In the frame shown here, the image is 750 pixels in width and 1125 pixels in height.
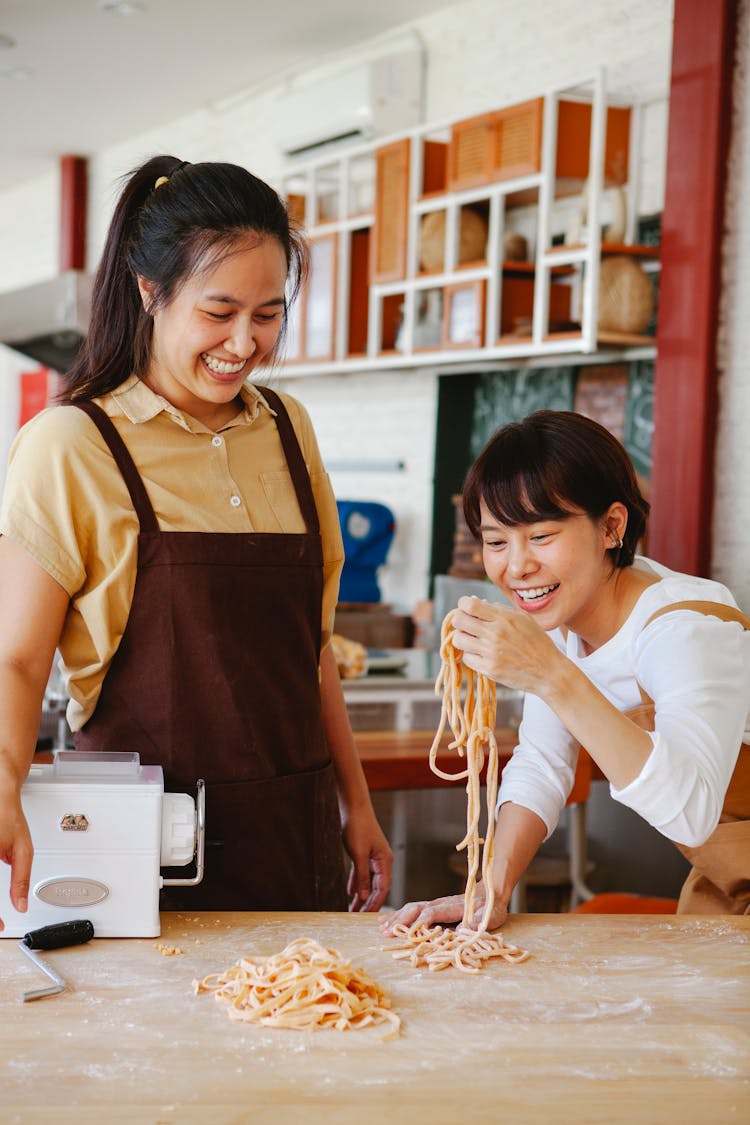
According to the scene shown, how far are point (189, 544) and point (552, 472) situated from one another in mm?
539

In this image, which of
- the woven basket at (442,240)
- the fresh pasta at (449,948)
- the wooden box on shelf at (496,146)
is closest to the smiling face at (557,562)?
the fresh pasta at (449,948)

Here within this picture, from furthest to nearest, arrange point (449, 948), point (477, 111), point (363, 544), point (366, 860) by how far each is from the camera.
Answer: point (363, 544), point (477, 111), point (366, 860), point (449, 948)

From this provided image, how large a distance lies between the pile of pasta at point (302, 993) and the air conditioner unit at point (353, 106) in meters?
5.54

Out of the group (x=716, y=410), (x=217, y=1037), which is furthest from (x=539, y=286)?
(x=217, y=1037)

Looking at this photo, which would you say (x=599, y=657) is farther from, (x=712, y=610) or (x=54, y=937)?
(x=54, y=937)

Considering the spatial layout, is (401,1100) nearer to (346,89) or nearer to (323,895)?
(323,895)

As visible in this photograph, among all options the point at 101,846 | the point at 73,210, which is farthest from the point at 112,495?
the point at 73,210

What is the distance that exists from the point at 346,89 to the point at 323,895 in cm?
568

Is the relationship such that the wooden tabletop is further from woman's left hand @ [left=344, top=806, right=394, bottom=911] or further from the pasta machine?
the pasta machine

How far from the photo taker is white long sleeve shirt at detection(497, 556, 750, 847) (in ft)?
5.24

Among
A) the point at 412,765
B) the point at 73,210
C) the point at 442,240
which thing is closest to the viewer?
the point at 412,765

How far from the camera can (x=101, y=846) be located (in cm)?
164

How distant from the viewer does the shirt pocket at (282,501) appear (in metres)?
1.99

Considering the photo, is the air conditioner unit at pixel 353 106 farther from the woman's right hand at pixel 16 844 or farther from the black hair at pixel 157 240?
the woman's right hand at pixel 16 844
